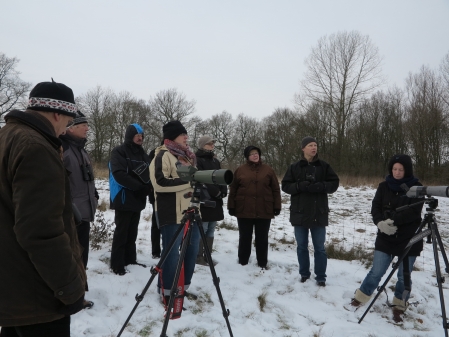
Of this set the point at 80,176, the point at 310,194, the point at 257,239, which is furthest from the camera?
the point at 257,239

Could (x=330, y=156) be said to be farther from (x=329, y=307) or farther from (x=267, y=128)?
(x=329, y=307)

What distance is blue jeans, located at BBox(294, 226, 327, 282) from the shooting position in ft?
14.0

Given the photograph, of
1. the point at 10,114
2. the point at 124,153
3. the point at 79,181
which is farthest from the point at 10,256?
the point at 124,153

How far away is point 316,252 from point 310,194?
83 centimetres

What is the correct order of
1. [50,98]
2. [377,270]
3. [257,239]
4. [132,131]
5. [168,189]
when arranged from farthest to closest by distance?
[257,239] → [132,131] → [377,270] → [168,189] → [50,98]

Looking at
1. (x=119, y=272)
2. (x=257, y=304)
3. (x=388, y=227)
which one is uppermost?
(x=388, y=227)

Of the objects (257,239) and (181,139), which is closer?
(181,139)

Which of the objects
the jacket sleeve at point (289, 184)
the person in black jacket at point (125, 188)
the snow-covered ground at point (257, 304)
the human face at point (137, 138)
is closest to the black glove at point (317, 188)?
the jacket sleeve at point (289, 184)

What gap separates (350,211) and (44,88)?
1023cm

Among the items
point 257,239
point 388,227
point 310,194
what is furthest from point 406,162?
point 257,239

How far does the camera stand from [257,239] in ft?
15.9

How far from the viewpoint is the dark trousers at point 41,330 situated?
1528 mm

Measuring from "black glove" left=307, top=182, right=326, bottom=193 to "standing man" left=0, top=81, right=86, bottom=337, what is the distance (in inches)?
131

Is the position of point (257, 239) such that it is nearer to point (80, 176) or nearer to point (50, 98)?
point (80, 176)
